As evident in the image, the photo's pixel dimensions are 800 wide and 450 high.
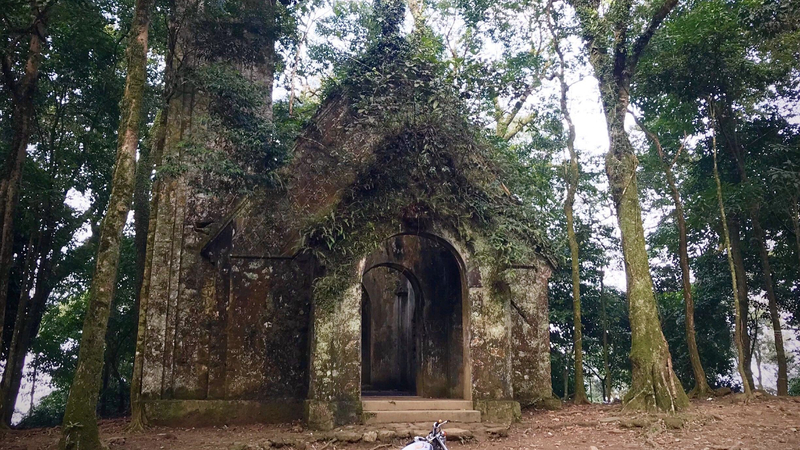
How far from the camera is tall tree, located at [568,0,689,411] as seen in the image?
9.55 meters

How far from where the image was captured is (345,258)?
30.5 ft

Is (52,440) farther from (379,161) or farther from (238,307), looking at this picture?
(379,161)

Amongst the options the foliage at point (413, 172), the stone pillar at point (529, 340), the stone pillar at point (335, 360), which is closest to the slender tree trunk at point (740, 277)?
the stone pillar at point (529, 340)

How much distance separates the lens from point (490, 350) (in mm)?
9461

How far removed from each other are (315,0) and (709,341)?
50.9 ft

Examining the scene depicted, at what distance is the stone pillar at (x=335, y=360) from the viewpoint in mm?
8664

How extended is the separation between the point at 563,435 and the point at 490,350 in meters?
1.68

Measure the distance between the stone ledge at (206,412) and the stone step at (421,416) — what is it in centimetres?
194

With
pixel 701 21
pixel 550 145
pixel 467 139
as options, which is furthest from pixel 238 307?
pixel 701 21

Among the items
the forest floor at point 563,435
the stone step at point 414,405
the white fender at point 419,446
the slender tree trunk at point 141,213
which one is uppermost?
the slender tree trunk at point 141,213

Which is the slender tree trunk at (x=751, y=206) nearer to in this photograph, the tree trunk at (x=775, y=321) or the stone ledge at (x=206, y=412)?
the tree trunk at (x=775, y=321)

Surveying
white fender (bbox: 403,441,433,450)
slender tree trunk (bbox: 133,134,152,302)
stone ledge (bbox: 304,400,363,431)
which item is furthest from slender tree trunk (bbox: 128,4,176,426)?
white fender (bbox: 403,441,433,450)

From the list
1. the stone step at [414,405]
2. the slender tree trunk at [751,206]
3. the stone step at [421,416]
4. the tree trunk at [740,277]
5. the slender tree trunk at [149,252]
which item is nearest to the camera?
the stone step at [421,416]

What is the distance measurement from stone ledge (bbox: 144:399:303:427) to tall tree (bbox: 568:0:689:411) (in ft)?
20.4
